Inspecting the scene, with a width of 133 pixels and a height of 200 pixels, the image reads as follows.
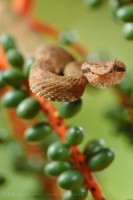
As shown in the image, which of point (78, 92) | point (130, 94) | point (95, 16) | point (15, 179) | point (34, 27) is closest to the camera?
point (78, 92)

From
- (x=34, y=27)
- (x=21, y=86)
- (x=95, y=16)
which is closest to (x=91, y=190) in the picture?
(x=21, y=86)

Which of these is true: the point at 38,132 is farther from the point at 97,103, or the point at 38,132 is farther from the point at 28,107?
the point at 97,103

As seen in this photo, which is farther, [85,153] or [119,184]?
[119,184]

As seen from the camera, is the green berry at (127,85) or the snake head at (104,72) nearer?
the snake head at (104,72)

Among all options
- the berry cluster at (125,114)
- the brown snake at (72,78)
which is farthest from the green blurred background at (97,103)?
the brown snake at (72,78)

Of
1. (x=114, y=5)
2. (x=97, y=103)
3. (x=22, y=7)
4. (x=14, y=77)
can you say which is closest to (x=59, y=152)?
(x=14, y=77)

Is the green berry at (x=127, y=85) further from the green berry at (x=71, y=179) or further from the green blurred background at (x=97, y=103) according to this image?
the green berry at (x=71, y=179)

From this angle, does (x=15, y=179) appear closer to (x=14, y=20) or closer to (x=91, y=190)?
(x=14, y=20)
